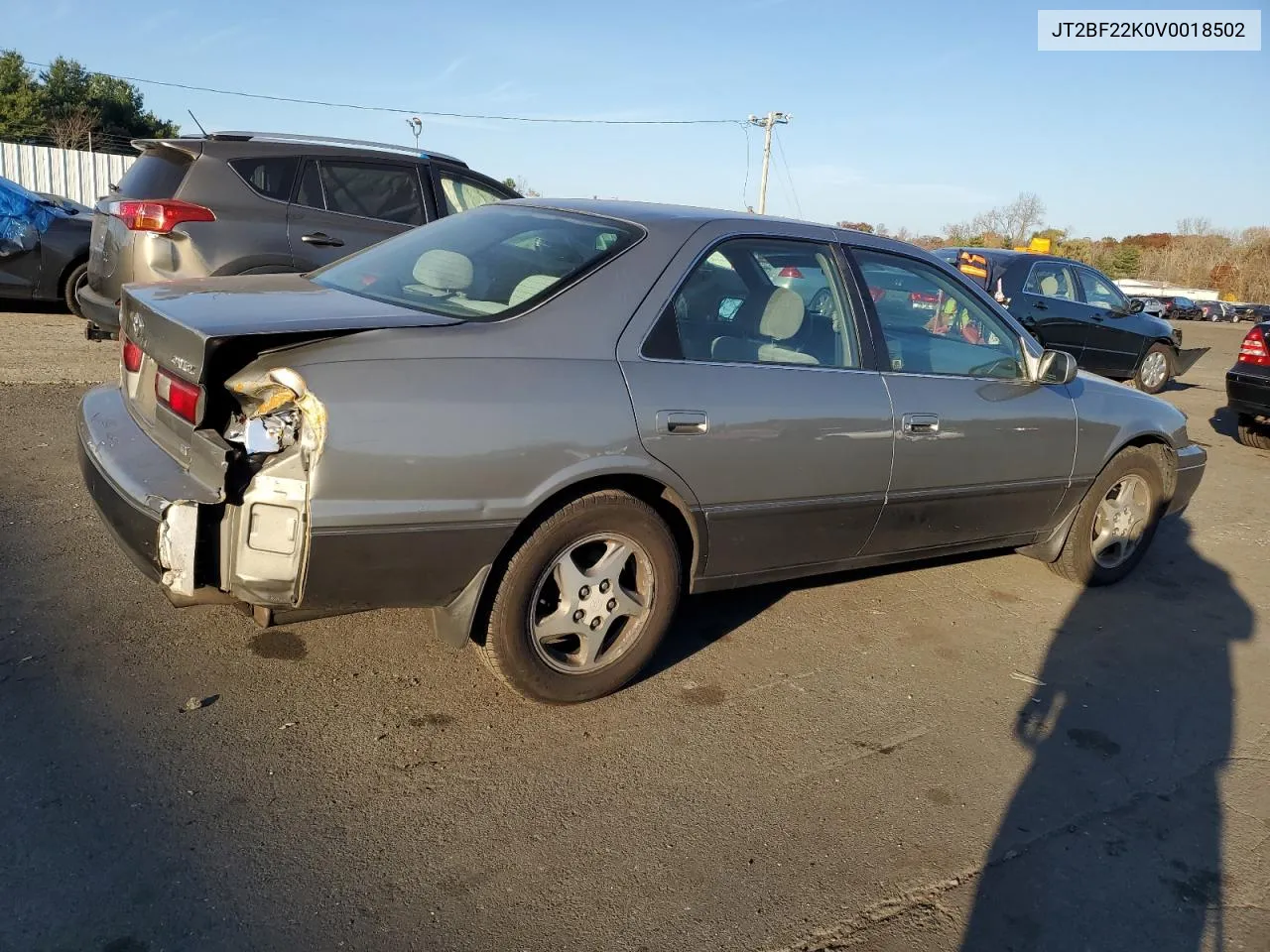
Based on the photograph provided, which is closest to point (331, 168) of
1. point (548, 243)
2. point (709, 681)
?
point (548, 243)

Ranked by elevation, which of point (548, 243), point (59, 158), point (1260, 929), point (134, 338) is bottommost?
point (1260, 929)

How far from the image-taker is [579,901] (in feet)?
8.11

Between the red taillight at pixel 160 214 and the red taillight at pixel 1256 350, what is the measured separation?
9.12 m

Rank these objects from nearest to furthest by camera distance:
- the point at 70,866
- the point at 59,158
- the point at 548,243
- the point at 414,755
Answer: the point at 70,866 < the point at 414,755 < the point at 548,243 < the point at 59,158

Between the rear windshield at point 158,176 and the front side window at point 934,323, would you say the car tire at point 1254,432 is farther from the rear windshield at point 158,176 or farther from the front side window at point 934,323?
the rear windshield at point 158,176

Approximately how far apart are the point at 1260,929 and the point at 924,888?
892mm

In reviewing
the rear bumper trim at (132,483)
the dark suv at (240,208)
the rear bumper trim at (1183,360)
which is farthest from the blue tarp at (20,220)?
the rear bumper trim at (1183,360)

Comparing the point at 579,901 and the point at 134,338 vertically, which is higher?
the point at 134,338

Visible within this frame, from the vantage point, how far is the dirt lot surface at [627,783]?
7.90ft

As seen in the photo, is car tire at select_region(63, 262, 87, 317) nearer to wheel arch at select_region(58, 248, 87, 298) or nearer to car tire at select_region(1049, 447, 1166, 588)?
wheel arch at select_region(58, 248, 87, 298)

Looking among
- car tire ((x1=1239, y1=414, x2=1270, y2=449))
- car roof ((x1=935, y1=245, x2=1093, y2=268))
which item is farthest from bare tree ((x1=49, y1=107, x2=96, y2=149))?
car tire ((x1=1239, y1=414, x2=1270, y2=449))

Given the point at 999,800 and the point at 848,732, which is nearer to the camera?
the point at 999,800

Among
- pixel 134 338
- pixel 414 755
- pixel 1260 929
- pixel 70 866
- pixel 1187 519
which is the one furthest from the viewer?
pixel 1187 519

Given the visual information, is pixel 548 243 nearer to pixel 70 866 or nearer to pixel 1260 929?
pixel 70 866
